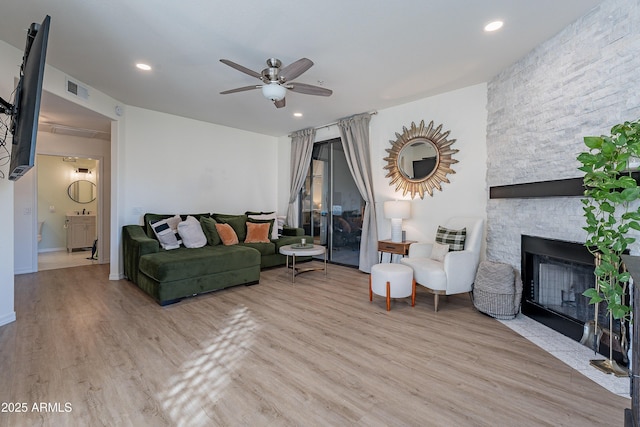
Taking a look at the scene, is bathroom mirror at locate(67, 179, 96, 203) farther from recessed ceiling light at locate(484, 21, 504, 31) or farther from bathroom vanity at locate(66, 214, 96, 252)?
recessed ceiling light at locate(484, 21, 504, 31)

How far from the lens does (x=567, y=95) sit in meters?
2.48

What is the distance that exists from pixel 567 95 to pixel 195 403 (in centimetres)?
380

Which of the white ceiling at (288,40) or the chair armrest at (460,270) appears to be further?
the chair armrest at (460,270)

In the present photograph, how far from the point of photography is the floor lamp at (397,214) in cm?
413

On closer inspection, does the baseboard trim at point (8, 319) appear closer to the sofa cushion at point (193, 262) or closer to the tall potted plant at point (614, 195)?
the sofa cushion at point (193, 262)

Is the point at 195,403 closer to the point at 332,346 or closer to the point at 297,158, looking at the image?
the point at 332,346

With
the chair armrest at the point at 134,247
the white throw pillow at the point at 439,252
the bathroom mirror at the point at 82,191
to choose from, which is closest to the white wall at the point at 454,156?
the white throw pillow at the point at 439,252

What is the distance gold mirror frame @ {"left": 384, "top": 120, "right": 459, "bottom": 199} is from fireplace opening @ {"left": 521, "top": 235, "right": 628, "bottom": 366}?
4.66ft

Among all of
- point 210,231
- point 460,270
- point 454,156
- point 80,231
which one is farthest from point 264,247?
point 80,231

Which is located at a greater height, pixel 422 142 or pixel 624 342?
pixel 422 142

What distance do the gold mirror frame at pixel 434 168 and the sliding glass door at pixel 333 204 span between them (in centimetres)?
89

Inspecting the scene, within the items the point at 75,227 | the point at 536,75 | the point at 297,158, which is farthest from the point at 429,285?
the point at 75,227

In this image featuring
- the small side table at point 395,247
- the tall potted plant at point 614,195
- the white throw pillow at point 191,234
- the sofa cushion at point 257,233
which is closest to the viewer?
the tall potted plant at point 614,195

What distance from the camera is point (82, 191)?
276 inches
